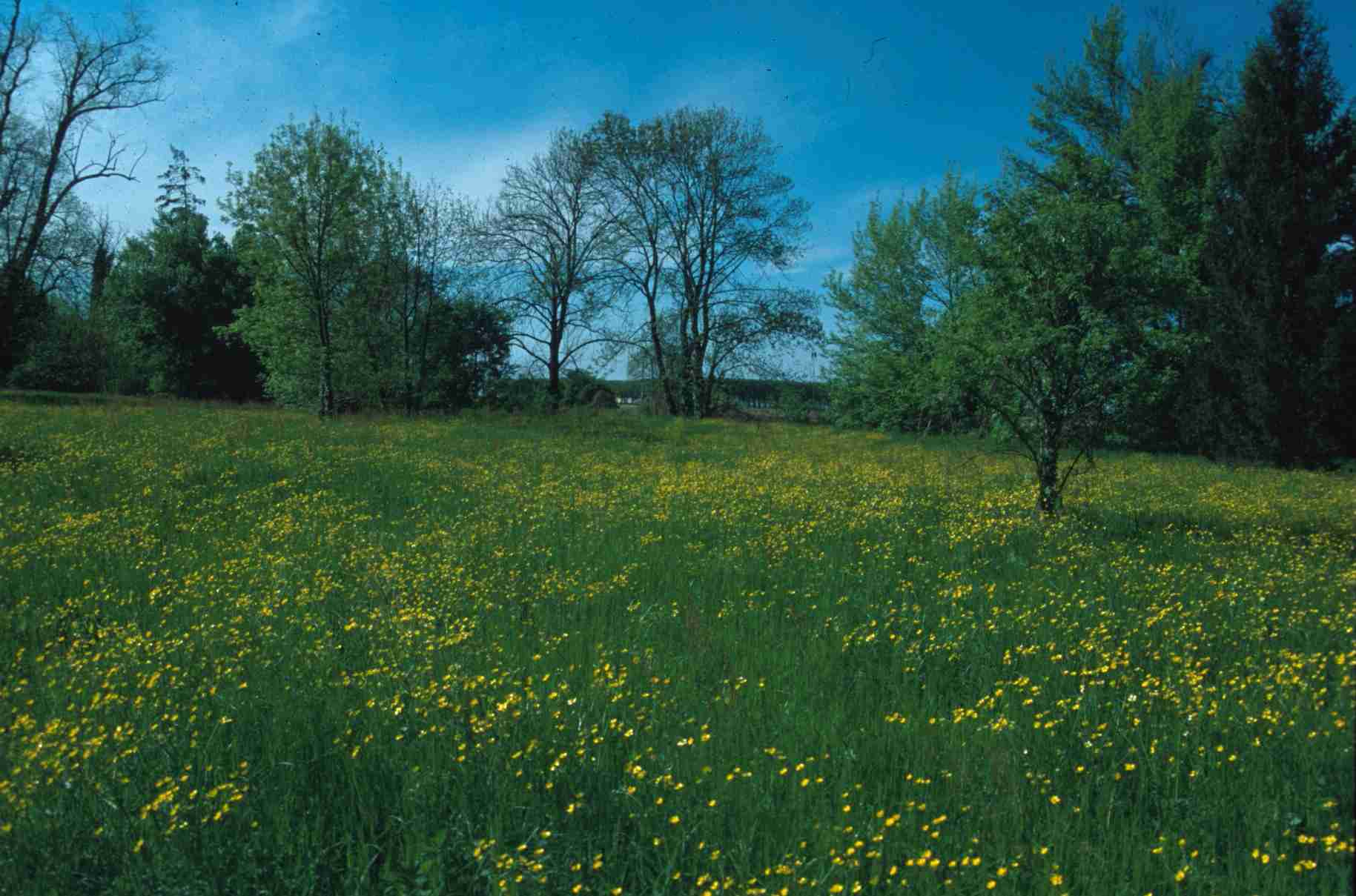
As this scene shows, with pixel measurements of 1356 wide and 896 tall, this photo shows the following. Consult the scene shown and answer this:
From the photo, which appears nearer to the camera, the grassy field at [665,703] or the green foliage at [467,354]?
the grassy field at [665,703]

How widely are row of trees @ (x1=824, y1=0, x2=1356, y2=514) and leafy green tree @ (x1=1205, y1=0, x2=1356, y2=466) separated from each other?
43 mm

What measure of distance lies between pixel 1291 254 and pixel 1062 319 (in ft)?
46.4

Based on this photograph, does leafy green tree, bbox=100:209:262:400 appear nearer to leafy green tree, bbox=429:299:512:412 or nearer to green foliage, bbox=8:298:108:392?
green foliage, bbox=8:298:108:392

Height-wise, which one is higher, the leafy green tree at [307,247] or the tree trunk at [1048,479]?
the leafy green tree at [307,247]

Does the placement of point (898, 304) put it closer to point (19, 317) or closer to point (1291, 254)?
point (1291, 254)

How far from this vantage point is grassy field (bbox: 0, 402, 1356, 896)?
273 cm

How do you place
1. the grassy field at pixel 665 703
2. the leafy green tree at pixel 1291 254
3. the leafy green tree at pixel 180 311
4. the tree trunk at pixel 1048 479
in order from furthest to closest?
the leafy green tree at pixel 180 311
the leafy green tree at pixel 1291 254
the tree trunk at pixel 1048 479
the grassy field at pixel 665 703

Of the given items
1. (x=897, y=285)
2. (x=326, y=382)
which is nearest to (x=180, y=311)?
(x=326, y=382)

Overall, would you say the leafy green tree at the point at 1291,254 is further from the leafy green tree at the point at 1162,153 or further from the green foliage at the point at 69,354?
the green foliage at the point at 69,354

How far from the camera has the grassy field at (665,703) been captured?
2.73 metres

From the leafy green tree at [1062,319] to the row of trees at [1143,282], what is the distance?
0.10 ft

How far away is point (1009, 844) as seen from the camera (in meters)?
2.81

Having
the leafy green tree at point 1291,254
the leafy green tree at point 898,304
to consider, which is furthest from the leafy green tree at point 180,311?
the leafy green tree at point 1291,254

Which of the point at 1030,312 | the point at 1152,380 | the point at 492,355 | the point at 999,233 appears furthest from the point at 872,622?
the point at 492,355
